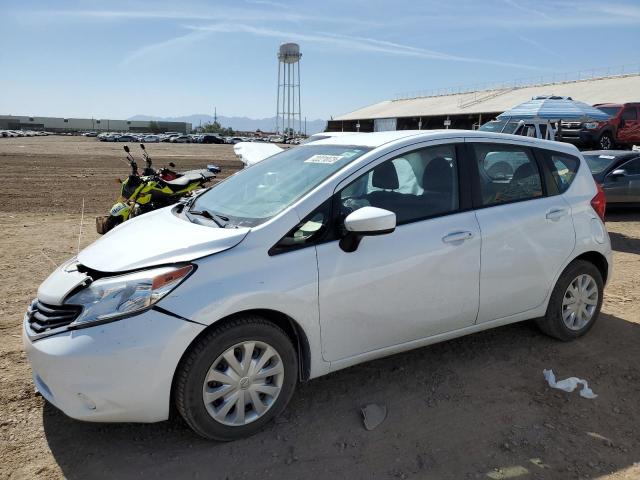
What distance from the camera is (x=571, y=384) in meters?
3.63

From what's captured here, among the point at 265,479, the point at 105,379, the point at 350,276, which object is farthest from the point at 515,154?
the point at 105,379

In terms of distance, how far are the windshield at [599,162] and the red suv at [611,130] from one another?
801 cm

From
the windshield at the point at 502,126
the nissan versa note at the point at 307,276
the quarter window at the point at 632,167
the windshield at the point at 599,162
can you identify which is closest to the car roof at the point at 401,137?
the nissan versa note at the point at 307,276

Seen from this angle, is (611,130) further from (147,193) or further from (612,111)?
(147,193)

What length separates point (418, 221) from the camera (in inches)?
137

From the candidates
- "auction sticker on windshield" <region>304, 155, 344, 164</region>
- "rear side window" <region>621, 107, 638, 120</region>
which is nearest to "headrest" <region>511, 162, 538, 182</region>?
"auction sticker on windshield" <region>304, 155, 344, 164</region>

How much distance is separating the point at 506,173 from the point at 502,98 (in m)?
57.0

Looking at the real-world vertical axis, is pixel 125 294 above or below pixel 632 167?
below

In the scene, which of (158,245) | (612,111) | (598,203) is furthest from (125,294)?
(612,111)

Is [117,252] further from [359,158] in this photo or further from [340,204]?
[359,158]

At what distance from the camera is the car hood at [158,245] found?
2.88 meters

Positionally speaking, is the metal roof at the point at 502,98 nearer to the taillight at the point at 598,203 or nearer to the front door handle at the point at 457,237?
the taillight at the point at 598,203

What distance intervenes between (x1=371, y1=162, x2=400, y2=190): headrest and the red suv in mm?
16932

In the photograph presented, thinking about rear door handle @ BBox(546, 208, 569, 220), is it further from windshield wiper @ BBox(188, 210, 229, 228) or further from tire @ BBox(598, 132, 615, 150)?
tire @ BBox(598, 132, 615, 150)
